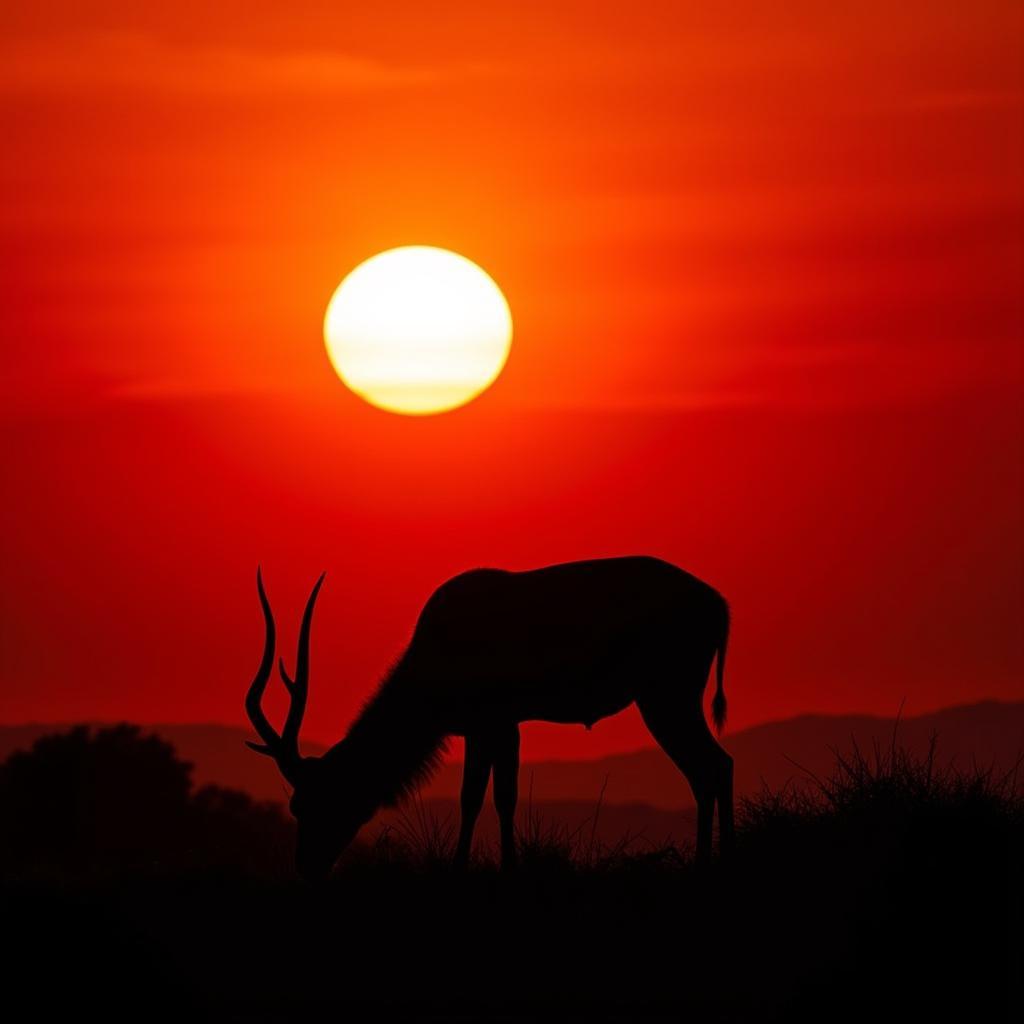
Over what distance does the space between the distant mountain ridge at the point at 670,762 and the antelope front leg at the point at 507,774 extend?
0.19 metres

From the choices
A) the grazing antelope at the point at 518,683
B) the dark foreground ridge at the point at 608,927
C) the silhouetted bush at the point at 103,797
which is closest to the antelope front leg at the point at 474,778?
the grazing antelope at the point at 518,683

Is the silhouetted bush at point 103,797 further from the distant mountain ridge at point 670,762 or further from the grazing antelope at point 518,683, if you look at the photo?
the grazing antelope at point 518,683

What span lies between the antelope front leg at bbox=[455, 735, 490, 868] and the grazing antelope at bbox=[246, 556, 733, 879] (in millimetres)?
18

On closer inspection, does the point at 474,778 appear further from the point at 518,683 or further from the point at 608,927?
the point at 608,927

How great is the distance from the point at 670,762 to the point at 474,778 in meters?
18.7

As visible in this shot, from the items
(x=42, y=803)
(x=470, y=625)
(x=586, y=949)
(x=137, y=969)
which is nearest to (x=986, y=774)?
(x=586, y=949)

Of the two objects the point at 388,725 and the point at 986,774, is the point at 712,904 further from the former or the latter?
the point at 388,725

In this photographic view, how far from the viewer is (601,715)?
17.3 metres

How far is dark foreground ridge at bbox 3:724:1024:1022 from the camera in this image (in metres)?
12.1

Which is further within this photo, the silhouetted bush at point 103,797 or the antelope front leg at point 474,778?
the silhouetted bush at point 103,797

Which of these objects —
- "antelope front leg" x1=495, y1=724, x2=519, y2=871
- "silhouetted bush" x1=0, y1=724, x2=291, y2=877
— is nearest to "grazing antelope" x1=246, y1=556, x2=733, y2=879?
"antelope front leg" x1=495, y1=724, x2=519, y2=871

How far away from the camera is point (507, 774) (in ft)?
54.8

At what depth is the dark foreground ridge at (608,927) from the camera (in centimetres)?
1209

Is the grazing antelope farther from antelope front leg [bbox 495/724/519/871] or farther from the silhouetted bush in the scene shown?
the silhouetted bush
